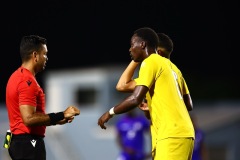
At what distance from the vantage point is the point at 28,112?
25.3 feet

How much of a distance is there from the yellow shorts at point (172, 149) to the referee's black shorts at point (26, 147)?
50.4 inches

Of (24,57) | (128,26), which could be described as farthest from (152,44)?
(128,26)

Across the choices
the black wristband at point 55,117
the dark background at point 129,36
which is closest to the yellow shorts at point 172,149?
the black wristband at point 55,117

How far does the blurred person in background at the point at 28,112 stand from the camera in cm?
777

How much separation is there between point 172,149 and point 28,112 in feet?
5.16

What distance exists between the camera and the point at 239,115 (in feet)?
85.0

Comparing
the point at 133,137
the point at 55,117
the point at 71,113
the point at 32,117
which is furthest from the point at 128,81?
the point at 133,137

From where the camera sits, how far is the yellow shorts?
25.3 feet

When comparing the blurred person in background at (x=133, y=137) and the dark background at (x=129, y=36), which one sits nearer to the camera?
the blurred person in background at (x=133, y=137)

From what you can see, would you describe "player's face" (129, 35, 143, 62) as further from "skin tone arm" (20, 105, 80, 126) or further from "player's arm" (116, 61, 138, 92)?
"skin tone arm" (20, 105, 80, 126)

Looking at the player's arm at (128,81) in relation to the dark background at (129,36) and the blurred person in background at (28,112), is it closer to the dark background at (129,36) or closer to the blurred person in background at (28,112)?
the blurred person in background at (28,112)

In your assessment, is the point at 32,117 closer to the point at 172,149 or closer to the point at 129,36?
the point at 172,149

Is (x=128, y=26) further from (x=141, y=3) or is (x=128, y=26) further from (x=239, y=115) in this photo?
(x=239, y=115)

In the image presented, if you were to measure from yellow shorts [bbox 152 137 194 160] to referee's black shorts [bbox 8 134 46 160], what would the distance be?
1.28 meters
